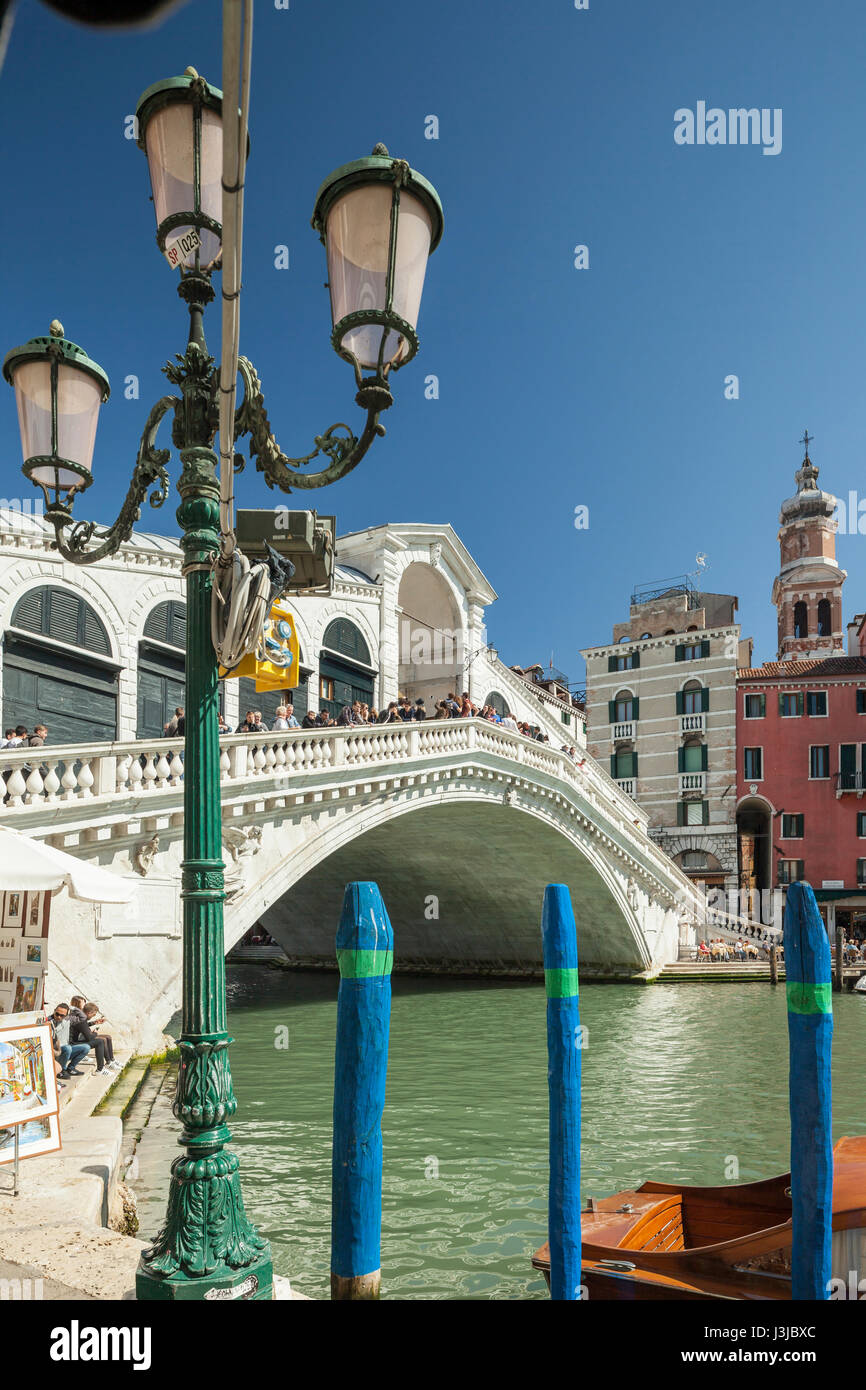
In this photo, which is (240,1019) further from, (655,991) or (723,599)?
(723,599)

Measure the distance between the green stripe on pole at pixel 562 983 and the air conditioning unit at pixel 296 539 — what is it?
1.97 m

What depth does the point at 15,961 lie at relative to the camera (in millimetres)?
6922

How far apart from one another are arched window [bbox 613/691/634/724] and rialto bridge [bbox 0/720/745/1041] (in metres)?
5.48

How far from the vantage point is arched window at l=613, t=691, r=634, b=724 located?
31.0m

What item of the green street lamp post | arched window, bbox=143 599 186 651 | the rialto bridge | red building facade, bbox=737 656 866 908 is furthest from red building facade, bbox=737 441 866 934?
the green street lamp post

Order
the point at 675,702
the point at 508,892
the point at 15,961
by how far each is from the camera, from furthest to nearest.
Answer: the point at 675,702 < the point at 508,892 < the point at 15,961

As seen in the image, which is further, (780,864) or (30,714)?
(780,864)

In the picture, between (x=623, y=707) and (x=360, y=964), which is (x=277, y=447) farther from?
(x=623, y=707)

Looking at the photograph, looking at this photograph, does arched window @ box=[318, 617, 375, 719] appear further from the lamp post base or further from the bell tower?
the bell tower

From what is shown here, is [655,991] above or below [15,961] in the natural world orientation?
below

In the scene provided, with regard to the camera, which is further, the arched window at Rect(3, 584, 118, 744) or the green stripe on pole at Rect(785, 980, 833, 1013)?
the arched window at Rect(3, 584, 118, 744)

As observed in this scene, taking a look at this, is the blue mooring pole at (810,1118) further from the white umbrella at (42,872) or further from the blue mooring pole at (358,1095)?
the white umbrella at (42,872)

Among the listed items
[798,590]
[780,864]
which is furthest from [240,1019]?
[798,590]

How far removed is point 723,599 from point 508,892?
14.4 meters
